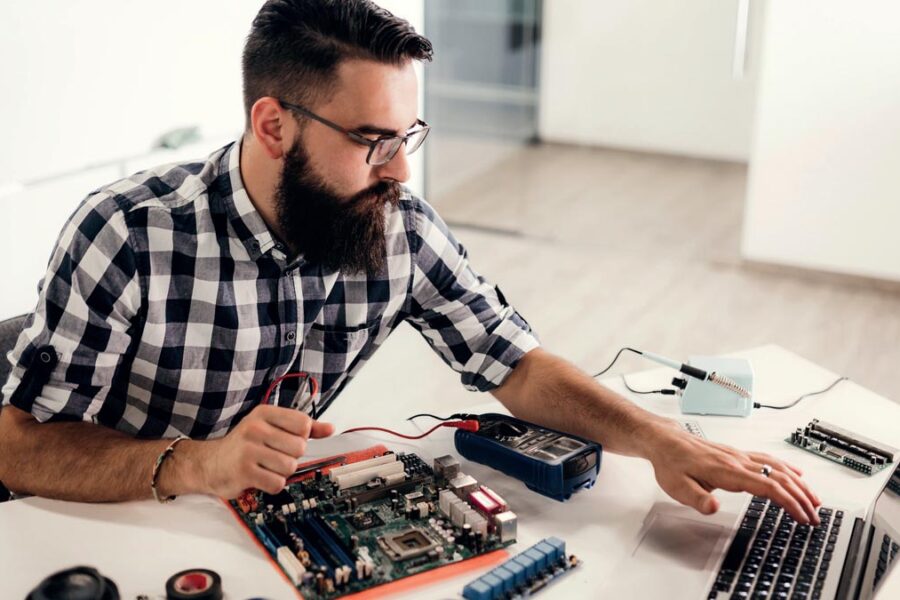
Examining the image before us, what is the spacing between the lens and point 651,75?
14.9 feet

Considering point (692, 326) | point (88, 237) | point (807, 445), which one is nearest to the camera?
point (88, 237)

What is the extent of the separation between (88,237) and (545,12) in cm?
369

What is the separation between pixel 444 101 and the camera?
15.9 feet

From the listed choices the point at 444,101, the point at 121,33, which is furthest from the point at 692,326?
the point at 121,33

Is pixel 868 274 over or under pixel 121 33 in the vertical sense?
under

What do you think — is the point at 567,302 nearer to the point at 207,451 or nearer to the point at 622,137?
the point at 622,137

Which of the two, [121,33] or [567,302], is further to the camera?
[567,302]

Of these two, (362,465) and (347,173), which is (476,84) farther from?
(362,465)

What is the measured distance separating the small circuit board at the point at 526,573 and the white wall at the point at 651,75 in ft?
11.3

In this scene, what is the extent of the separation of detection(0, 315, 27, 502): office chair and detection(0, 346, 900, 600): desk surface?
0.23 m

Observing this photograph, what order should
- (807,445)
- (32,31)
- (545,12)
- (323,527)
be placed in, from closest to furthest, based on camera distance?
(323,527), (807,445), (32,31), (545,12)

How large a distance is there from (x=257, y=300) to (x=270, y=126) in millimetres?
263

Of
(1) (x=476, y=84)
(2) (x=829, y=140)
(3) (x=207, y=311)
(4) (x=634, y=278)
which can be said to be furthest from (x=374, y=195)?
(1) (x=476, y=84)

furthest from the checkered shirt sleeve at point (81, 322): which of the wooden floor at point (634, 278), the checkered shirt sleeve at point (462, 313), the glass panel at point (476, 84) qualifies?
the glass panel at point (476, 84)
